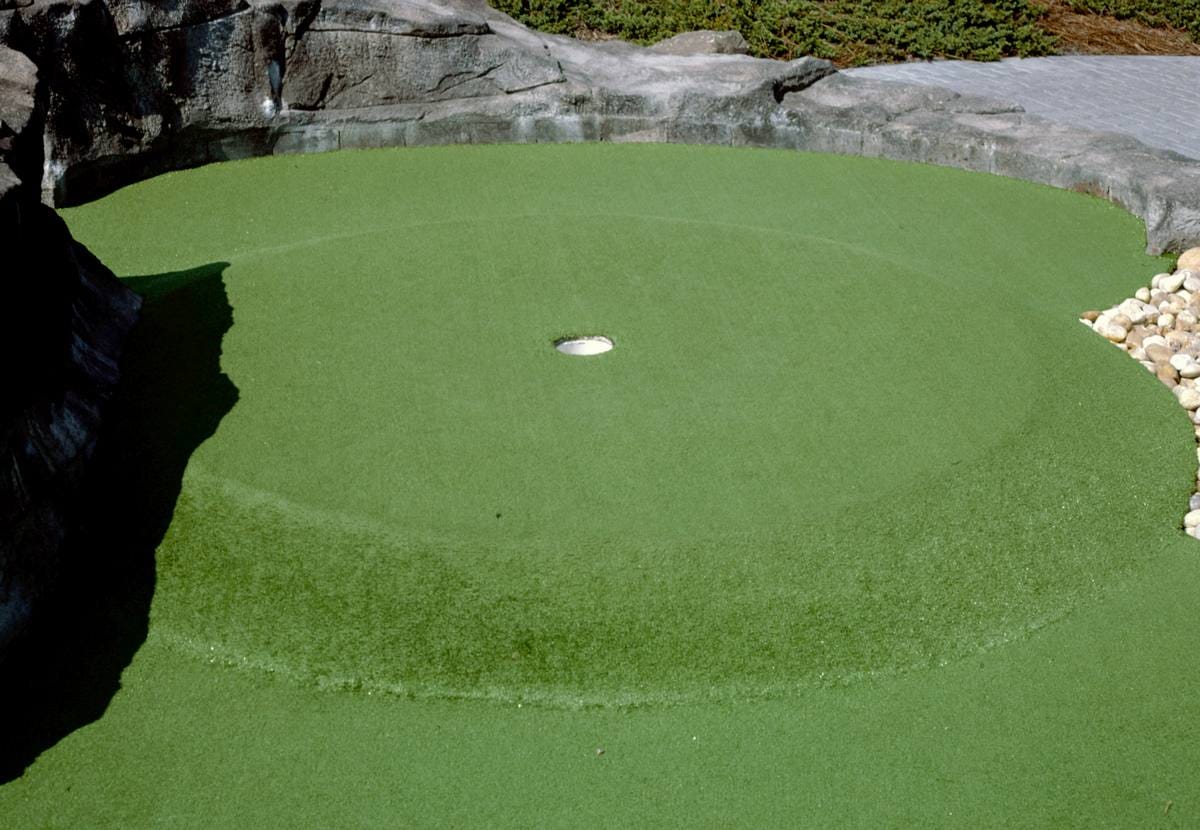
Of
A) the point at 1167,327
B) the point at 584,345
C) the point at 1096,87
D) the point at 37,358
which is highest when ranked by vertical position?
the point at 37,358

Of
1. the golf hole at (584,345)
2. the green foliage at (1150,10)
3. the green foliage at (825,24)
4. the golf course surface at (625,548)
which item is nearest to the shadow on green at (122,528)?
the golf course surface at (625,548)

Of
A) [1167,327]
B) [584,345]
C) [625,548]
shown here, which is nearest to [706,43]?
[1167,327]

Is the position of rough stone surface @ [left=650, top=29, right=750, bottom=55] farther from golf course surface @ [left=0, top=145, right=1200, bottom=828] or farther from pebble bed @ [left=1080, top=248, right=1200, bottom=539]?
pebble bed @ [left=1080, top=248, right=1200, bottom=539]

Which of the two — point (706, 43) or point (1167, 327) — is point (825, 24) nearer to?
point (706, 43)

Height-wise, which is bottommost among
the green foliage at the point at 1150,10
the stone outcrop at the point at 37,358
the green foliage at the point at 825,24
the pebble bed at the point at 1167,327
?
the green foliage at the point at 1150,10

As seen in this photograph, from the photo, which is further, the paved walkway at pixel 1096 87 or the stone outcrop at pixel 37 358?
the paved walkway at pixel 1096 87

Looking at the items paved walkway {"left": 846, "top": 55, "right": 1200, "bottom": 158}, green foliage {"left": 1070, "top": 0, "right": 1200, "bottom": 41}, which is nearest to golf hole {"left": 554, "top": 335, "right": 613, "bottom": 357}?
paved walkway {"left": 846, "top": 55, "right": 1200, "bottom": 158}

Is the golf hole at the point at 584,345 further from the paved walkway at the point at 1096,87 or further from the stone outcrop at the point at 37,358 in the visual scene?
the paved walkway at the point at 1096,87

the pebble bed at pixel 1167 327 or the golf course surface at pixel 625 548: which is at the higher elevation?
the golf course surface at pixel 625 548
